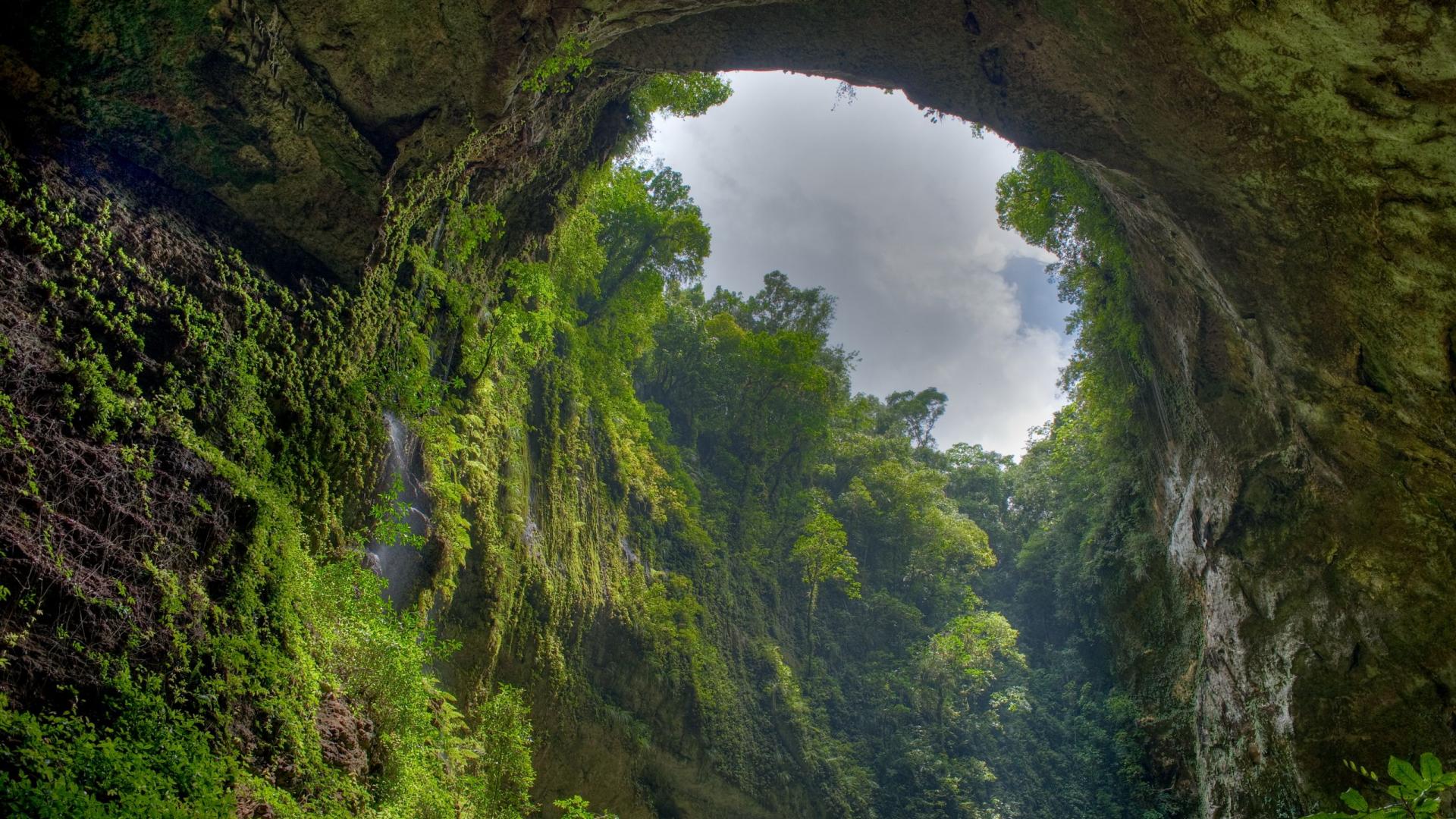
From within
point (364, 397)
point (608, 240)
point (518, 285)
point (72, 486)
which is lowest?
point (72, 486)

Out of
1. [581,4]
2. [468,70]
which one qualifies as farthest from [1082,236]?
[468,70]

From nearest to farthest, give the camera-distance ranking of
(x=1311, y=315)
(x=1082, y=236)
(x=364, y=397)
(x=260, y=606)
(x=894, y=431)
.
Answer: (x=260, y=606) < (x=364, y=397) < (x=1311, y=315) < (x=1082, y=236) < (x=894, y=431)

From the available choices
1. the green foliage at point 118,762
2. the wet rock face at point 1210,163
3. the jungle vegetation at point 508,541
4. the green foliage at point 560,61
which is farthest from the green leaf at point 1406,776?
the green foliage at point 560,61

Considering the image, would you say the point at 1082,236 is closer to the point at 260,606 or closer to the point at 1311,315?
the point at 1311,315

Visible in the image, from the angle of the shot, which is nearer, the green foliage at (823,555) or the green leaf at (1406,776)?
the green leaf at (1406,776)

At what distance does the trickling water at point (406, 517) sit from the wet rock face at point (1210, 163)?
2.00m

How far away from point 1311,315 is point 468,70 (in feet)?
32.9

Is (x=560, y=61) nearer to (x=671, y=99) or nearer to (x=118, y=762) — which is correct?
(x=671, y=99)

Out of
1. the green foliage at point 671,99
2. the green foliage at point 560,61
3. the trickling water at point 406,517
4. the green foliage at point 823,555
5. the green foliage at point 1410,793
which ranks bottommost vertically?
the green foliage at point 1410,793

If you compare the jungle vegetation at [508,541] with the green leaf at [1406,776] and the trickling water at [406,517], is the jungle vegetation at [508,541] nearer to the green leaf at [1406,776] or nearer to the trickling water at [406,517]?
the trickling water at [406,517]

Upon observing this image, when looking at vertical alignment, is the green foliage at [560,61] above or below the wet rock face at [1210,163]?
above

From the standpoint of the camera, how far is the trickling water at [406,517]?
25.3ft

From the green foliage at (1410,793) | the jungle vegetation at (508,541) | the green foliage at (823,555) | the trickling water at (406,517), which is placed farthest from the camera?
the green foliage at (823,555)

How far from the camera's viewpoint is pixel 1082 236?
1348 centimetres
